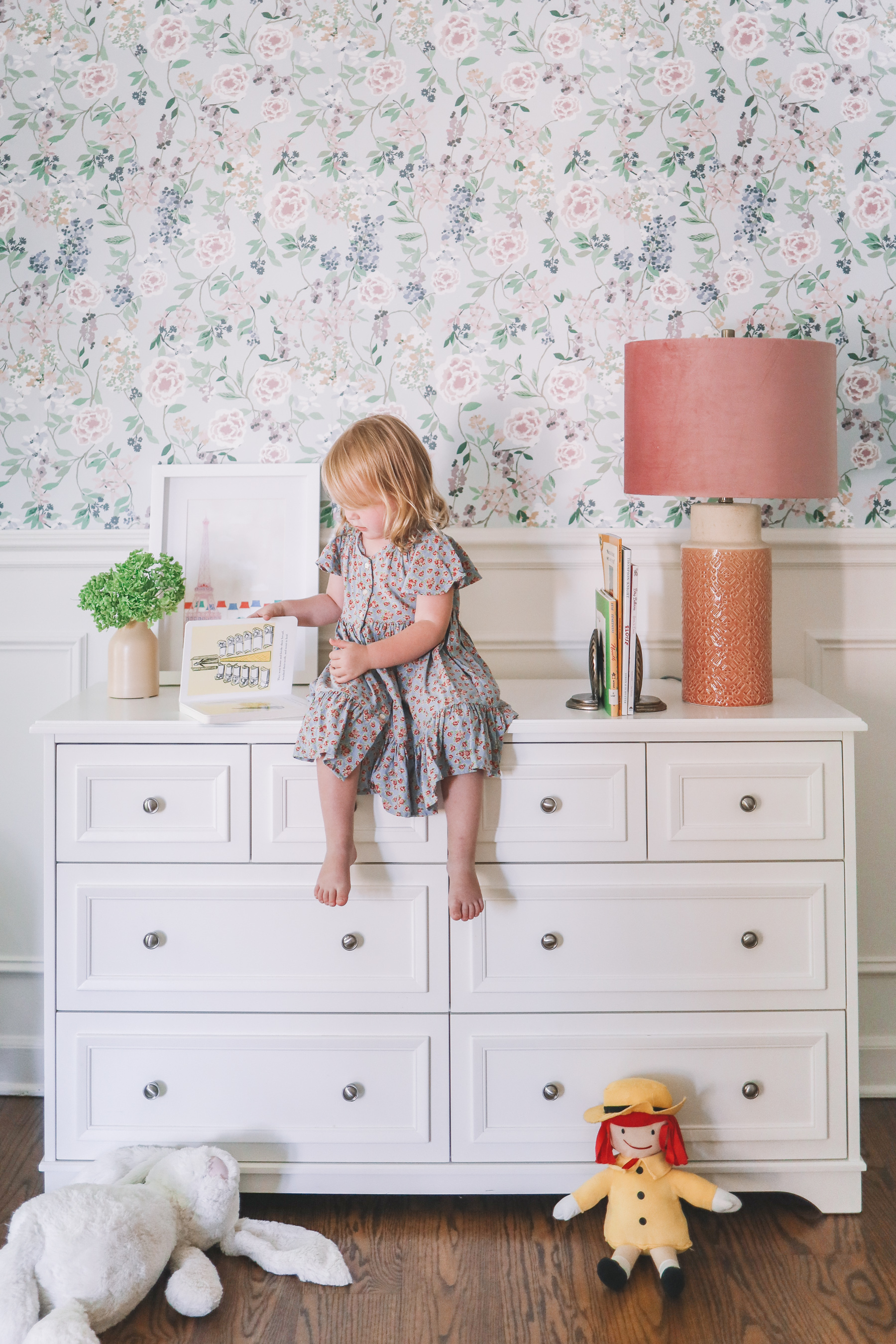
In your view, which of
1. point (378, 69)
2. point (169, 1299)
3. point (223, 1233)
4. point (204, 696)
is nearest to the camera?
point (169, 1299)

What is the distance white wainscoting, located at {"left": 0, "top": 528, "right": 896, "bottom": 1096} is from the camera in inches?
90.0

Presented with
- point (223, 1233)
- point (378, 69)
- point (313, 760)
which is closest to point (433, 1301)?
point (223, 1233)

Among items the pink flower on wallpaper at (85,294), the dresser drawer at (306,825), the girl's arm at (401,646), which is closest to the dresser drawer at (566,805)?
the dresser drawer at (306,825)

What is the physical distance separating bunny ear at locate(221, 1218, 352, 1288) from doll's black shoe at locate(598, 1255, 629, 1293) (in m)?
0.40

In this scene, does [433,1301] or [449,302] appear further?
[449,302]

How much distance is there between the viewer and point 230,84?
2.23 m

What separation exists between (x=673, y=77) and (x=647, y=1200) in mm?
2113

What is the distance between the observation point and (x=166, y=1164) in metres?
1.80

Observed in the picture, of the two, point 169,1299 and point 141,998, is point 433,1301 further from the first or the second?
point 141,998

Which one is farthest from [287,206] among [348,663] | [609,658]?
[609,658]

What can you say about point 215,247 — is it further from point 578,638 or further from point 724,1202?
point 724,1202

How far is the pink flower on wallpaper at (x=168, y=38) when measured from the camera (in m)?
2.23

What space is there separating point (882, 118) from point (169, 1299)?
252 cm

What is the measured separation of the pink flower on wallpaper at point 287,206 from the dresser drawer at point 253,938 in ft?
4.30
